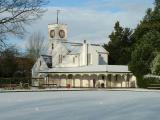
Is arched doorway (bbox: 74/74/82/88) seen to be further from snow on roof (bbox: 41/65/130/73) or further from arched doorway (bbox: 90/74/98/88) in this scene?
arched doorway (bbox: 90/74/98/88)

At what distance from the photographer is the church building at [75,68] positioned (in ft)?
255

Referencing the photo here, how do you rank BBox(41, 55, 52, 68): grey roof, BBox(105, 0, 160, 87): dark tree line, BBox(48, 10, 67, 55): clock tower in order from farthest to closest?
1. BBox(48, 10, 67, 55): clock tower
2. BBox(41, 55, 52, 68): grey roof
3. BBox(105, 0, 160, 87): dark tree line

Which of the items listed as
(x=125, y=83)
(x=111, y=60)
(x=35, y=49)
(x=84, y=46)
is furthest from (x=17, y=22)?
(x=35, y=49)

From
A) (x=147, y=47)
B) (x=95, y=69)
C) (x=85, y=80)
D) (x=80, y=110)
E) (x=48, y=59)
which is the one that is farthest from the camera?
(x=48, y=59)

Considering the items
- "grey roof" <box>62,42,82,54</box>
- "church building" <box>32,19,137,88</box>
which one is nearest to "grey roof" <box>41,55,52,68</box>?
"church building" <box>32,19,137,88</box>

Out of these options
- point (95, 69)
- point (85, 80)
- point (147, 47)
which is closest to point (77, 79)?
point (85, 80)

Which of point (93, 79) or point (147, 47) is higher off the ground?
point (147, 47)

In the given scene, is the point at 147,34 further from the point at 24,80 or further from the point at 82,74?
the point at 24,80

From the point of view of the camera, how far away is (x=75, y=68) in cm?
8238

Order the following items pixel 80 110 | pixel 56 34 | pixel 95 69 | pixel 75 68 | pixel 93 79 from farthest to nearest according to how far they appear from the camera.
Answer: pixel 56 34 < pixel 75 68 < pixel 93 79 < pixel 95 69 < pixel 80 110

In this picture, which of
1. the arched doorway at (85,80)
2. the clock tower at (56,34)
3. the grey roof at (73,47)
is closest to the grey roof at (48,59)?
the clock tower at (56,34)

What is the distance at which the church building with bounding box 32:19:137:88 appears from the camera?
77875 millimetres

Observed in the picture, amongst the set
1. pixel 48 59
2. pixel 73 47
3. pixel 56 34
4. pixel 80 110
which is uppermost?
pixel 56 34

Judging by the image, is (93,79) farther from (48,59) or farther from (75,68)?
(48,59)
